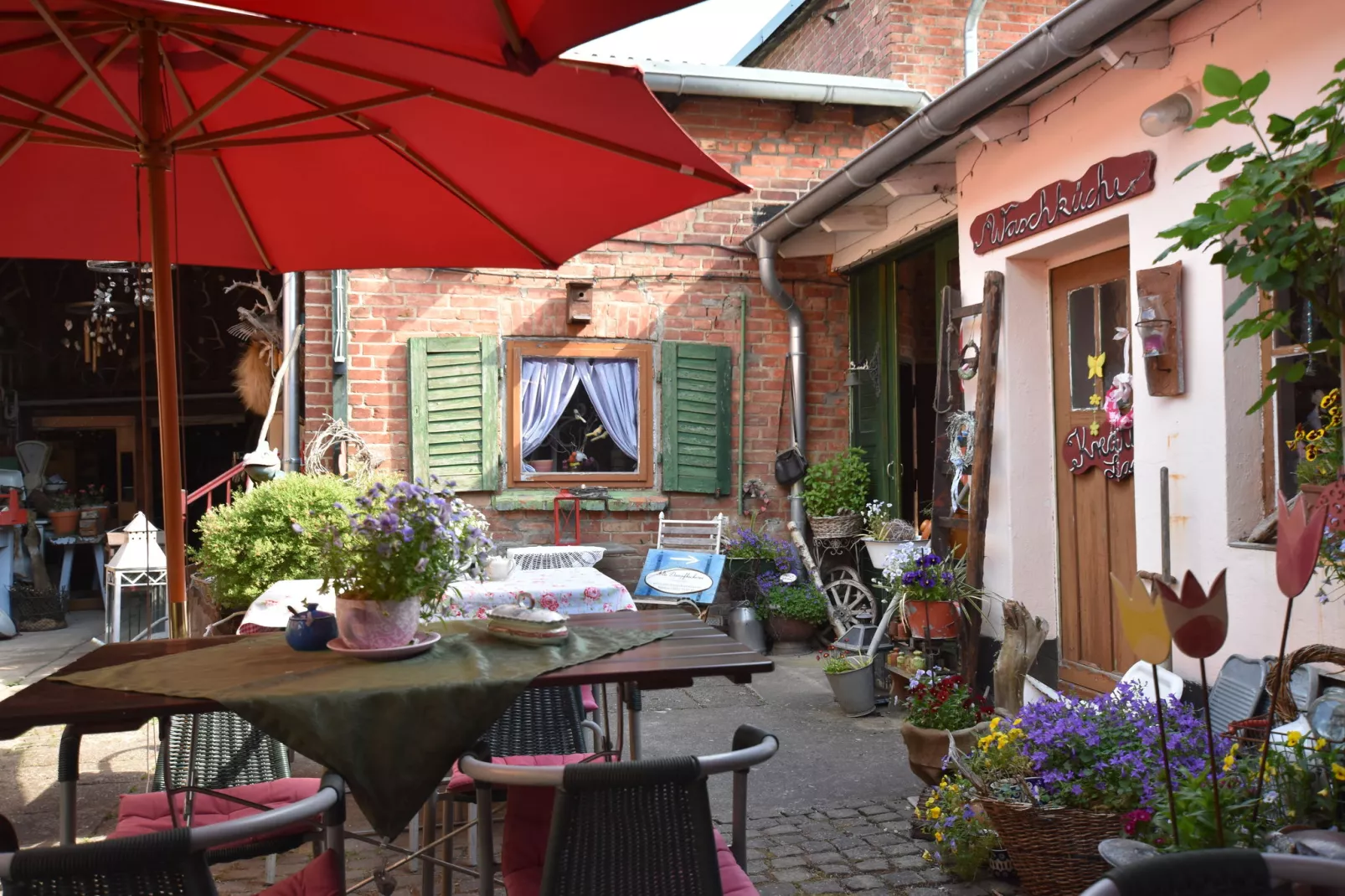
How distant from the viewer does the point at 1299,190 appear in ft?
7.13

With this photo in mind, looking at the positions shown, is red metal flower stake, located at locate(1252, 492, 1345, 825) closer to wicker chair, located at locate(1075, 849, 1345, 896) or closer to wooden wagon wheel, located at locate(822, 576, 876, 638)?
wicker chair, located at locate(1075, 849, 1345, 896)

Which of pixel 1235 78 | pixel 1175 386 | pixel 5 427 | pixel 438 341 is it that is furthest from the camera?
pixel 5 427

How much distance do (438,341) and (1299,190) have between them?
595 cm

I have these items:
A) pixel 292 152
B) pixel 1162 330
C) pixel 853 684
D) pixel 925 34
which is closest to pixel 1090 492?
pixel 1162 330

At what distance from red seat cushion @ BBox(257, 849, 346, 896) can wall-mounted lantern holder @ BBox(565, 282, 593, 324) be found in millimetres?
5736

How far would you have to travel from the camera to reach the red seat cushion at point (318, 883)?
1945 millimetres

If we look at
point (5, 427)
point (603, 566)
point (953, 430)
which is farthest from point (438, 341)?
point (5, 427)

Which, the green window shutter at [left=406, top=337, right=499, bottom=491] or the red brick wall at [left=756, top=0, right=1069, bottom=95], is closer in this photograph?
→ the green window shutter at [left=406, top=337, right=499, bottom=491]

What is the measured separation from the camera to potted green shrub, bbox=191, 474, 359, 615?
529cm

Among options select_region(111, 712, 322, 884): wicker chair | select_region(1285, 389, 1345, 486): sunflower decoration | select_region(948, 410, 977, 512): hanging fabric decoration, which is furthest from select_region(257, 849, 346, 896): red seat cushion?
select_region(948, 410, 977, 512): hanging fabric decoration

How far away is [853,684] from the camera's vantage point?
5441mm

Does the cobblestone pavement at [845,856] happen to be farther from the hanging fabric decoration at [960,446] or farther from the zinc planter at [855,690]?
the hanging fabric decoration at [960,446]

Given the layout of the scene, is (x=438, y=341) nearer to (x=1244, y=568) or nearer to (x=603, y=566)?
(x=603, y=566)

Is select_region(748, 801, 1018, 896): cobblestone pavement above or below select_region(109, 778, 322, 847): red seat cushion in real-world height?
below
